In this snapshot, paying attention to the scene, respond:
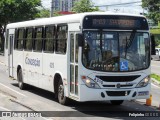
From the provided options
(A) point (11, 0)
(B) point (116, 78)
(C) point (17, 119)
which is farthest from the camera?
(A) point (11, 0)

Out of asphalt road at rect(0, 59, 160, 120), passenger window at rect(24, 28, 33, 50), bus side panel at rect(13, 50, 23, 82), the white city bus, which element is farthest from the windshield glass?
bus side panel at rect(13, 50, 23, 82)

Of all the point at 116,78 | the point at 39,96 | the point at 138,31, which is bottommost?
the point at 39,96

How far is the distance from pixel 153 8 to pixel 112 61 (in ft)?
262

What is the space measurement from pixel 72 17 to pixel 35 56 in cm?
419

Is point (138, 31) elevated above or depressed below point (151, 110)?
above

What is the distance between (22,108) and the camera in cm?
1475

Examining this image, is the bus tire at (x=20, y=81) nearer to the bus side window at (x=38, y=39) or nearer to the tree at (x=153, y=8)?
the bus side window at (x=38, y=39)

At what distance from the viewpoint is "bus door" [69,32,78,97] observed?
46.7 feet

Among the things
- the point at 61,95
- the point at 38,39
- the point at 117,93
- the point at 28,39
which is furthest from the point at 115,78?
the point at 28,39

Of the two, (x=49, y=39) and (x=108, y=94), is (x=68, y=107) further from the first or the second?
(x=49, y=39)

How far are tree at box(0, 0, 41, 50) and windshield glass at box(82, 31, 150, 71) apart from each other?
2039 inches

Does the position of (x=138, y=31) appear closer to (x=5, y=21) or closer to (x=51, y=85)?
(x=51, y=85)

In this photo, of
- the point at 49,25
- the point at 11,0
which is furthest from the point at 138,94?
the point at 11,0

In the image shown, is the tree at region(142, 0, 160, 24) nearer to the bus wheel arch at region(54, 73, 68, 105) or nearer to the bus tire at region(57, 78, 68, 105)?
the bus wheel arch at region(54, 73, 68, 105)
